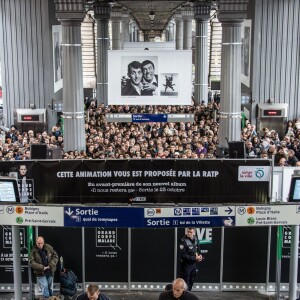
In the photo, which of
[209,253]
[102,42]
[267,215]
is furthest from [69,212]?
[102,42]

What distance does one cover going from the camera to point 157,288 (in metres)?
11.4

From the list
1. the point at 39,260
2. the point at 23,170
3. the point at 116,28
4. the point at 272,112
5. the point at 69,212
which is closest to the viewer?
the point at 69,212

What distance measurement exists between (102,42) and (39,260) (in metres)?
28.4

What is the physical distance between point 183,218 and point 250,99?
67.6 feet

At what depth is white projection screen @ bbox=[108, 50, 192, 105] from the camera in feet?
64.3

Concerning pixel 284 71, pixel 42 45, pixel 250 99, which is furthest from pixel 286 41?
pixel 42 45

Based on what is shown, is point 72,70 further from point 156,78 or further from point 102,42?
point 102,42

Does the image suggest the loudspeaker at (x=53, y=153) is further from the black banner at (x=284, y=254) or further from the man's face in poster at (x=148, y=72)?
the black banner at (x=284, y=254)

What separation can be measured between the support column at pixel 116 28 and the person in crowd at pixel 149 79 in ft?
90.2

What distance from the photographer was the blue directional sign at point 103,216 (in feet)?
32.4

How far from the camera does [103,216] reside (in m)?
9.91

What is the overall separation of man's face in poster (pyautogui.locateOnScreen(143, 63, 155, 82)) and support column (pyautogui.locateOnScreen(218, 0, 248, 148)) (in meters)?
3.40

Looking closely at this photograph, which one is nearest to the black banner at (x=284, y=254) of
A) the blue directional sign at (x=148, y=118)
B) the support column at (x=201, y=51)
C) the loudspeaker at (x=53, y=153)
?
the loudspeaker at (x=53, y=153)

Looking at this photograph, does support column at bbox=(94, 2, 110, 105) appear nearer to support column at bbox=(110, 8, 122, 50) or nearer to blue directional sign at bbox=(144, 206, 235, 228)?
support column at bbox=(110, 8, 122, 50)
